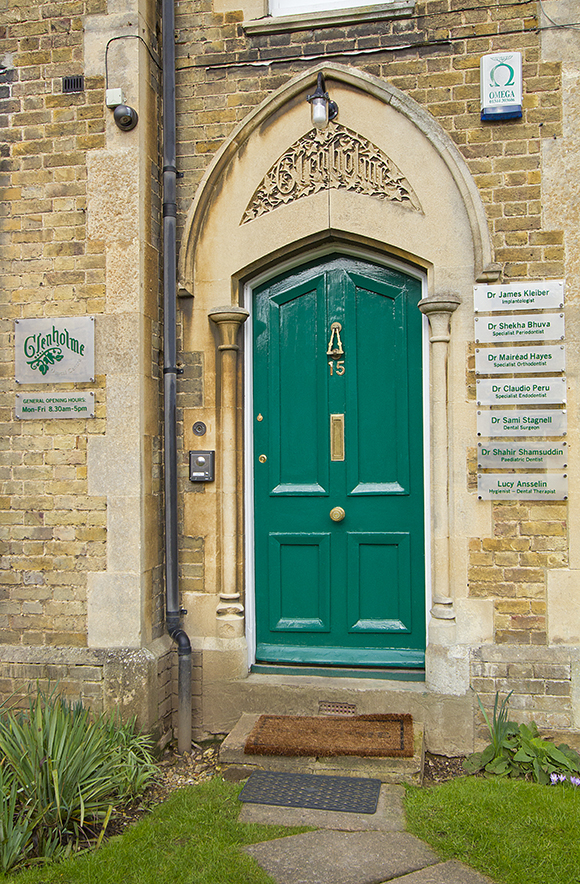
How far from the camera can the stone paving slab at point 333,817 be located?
10.9ft

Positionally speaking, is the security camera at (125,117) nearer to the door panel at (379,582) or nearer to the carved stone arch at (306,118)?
the carved stone arch at (306,118)

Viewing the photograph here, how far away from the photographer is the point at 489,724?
413 centimetres

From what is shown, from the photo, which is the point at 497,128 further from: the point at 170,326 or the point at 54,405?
the point at 54,405

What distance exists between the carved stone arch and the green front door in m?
0.52

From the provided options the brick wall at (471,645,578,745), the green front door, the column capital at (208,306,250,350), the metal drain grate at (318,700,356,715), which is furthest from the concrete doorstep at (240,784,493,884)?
the column capital at (208,306,250,350)

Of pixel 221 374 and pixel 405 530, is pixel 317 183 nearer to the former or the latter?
pixel 221 374

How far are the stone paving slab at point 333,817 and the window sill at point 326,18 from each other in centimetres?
449

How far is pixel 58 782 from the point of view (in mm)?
3291

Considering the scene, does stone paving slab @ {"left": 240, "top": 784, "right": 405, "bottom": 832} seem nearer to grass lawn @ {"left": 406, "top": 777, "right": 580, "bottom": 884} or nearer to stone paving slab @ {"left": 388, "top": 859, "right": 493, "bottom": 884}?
grass lawn @ {"left": 406, "top": 777, "right": 580, "bottom": 884}

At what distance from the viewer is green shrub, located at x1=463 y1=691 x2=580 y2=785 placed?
386 centimetres

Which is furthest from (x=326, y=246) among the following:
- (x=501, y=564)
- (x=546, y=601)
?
(x=546, y=601)

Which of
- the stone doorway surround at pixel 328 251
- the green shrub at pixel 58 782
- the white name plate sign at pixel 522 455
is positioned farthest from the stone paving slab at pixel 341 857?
the white name plate sign at pixel 522 455

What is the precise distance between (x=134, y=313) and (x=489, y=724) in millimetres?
3232

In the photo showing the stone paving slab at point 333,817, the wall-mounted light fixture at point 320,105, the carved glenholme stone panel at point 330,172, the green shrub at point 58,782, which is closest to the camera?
the green shrub at point 58,782
